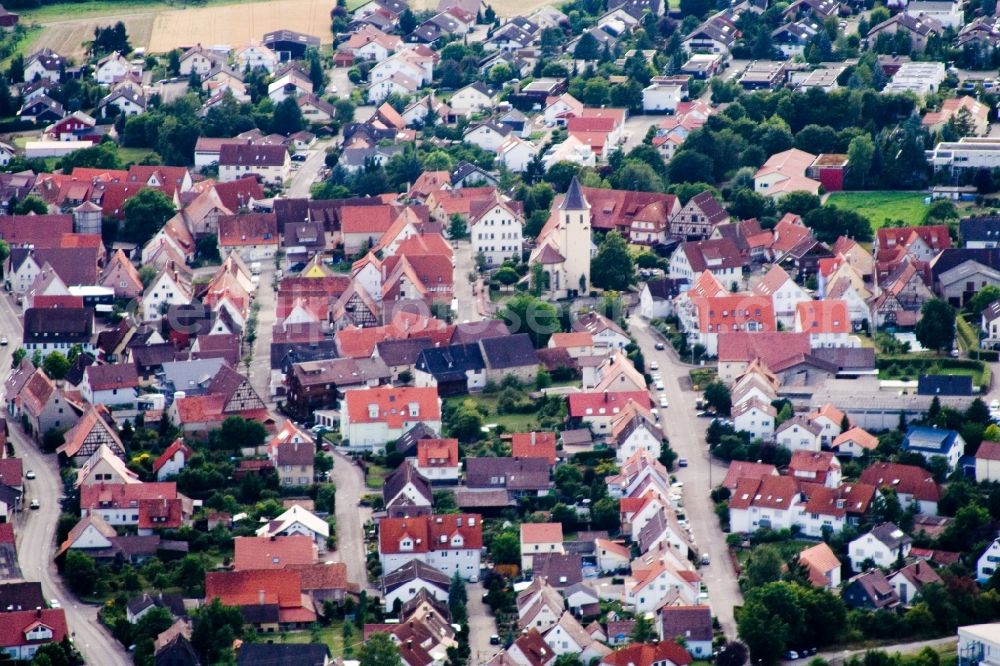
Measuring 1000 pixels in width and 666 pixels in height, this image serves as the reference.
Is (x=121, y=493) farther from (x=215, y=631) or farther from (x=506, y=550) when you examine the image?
(x=506, y=550)

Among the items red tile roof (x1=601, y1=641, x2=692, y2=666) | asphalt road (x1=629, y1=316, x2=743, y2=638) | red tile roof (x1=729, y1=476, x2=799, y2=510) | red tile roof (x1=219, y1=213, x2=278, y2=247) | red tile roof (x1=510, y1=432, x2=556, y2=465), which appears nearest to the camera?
red tile roof (x1=601, y1=641, x2=692, y2=666)

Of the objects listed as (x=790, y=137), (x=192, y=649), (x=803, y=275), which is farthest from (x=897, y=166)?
(x=192, y=649)

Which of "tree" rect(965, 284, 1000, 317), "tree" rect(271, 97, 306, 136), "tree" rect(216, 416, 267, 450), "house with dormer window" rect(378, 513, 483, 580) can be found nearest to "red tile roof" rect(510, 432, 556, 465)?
"house with dormer window" rect(378, 513, 483, 580)

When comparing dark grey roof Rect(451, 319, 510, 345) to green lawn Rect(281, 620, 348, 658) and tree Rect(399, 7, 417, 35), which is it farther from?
tree Rect(399, 7, 417, 35)

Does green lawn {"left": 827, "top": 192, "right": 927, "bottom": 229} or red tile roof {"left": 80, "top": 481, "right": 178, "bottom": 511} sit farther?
green lawn {"left": 827, "top": 192, "right": 927, "bottom": 229}

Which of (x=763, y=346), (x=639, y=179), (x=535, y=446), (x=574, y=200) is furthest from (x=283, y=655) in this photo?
(x=639, y=179)

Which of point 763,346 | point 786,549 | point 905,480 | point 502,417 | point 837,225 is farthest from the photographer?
point 837,225
